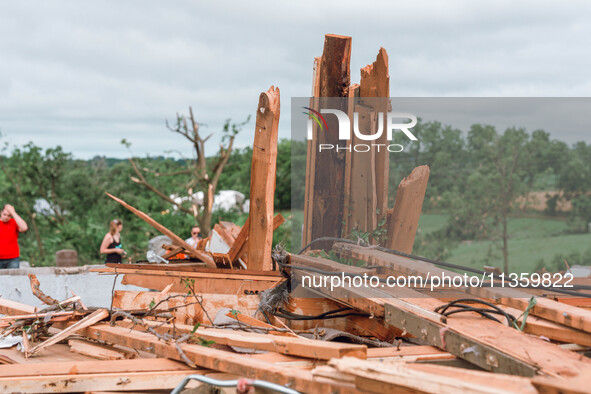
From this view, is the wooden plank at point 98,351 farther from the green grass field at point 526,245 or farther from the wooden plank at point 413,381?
the green grass field at point 526,245

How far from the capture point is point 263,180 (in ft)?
15.6

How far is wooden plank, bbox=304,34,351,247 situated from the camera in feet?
15.5

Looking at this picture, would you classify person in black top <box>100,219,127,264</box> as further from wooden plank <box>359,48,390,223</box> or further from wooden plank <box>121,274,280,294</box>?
wooden plank <box>359,48,390,223</box>

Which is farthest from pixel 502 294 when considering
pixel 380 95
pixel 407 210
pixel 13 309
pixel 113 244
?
pixel 113 244

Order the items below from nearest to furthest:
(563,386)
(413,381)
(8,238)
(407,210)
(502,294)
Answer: (563,386), (413,381), (502,294), (407,210), (8,238)

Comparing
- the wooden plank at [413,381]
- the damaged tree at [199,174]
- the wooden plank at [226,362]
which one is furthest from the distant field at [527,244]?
the wooden plank at [413,381]

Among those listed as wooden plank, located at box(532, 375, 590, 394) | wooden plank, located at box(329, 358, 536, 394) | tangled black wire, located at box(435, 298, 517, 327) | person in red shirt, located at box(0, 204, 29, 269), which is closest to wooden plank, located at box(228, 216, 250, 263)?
tangled black wire, located at box(435, 298, 517, 327)

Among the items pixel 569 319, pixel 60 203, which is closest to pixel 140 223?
pixel 60 203

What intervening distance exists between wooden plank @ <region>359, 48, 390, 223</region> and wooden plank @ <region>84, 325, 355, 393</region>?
2431mm

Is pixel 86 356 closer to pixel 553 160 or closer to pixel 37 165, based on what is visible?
pixel 553 160

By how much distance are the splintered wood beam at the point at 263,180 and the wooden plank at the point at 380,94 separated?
0.78 metres

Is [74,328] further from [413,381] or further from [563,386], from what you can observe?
[563,386]

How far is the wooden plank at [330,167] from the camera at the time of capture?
4.71 m

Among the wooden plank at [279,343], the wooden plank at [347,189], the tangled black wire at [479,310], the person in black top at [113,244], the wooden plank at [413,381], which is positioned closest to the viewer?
the wooden plank at [413,381]
